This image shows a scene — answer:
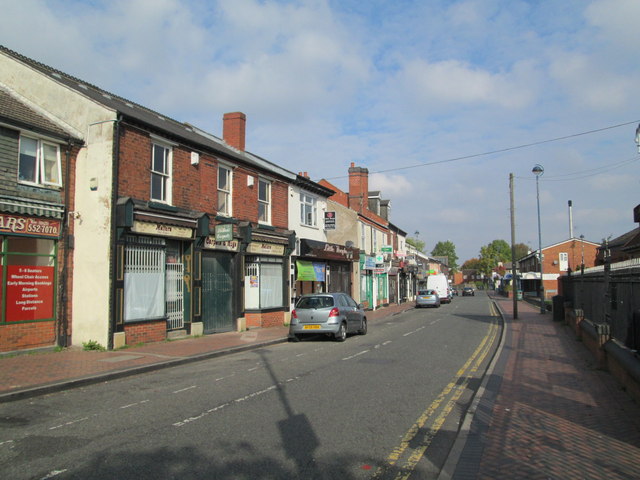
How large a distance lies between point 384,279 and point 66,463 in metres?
37.1

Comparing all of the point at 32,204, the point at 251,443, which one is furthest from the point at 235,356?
the point at 251,443

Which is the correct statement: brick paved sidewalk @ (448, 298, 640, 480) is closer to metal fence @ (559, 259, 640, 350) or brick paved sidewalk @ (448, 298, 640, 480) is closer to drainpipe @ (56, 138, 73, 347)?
metal fence @ (559, 259, 640, 350)

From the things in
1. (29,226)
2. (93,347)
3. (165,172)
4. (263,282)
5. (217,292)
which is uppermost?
(165,172)

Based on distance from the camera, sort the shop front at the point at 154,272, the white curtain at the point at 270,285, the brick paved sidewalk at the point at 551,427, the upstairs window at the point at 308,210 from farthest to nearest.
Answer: the upstairs window at the point at 308,210
the white curtain at the point at 270,285
the shop front at the point at 154,272
the brick paved sidewalk at the point at 551,427

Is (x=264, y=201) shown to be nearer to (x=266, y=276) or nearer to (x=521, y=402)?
(x=266, y=276)

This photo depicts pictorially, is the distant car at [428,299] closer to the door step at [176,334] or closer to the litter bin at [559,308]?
the litter bin at [559,308]

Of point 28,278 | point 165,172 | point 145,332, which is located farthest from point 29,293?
point 165,172

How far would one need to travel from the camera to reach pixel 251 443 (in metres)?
5.56

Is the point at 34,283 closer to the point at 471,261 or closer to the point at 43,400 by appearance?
the point at 43,400

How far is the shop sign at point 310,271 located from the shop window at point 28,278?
467 inches

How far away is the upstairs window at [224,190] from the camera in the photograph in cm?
1795

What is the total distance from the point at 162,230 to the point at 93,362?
4791mm

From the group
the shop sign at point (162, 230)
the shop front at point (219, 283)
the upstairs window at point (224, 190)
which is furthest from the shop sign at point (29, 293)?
the upstairs window at point (224, 190)

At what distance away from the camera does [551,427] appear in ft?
20.3
